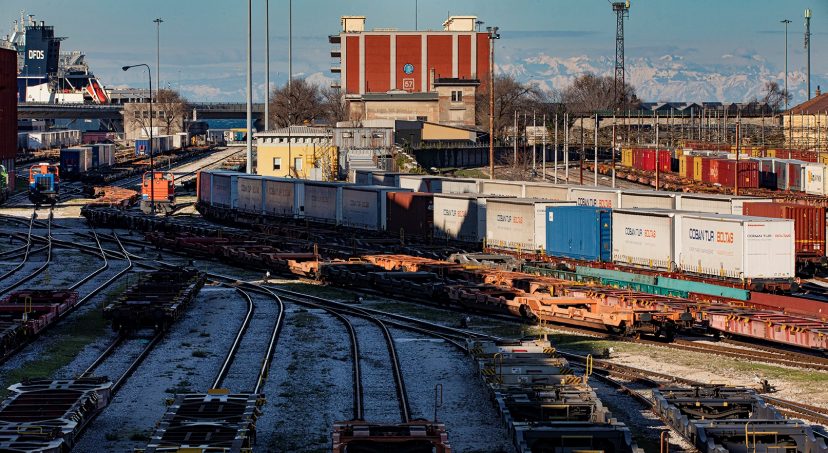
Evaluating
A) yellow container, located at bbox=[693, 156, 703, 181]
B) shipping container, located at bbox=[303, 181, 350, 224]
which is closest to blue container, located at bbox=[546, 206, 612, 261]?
shipping container, located at bbox=[303, 181, 350, 224]

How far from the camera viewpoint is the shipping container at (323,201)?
69.1 metres

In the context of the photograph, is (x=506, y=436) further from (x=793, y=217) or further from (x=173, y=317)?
(x=793, y=217)

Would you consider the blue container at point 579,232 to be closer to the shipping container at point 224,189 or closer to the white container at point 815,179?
the white container at point 815,179

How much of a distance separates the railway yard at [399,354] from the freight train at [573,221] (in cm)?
64

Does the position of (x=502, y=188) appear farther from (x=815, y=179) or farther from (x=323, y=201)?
(x=815, y=179)

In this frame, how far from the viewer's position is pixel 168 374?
29.8 metres

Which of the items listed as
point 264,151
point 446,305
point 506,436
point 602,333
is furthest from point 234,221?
point 506,436

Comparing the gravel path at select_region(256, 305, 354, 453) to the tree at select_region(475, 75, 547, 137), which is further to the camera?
the tree at select_region(475, 75, 547, 137)

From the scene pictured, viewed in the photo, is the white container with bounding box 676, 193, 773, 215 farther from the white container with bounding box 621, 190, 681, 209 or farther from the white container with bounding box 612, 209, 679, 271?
the white container with bounding box 612, 209, 679, 271

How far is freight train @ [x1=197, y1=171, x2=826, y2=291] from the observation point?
41062mm

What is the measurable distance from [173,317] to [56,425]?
14737mm

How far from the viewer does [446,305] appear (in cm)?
4322

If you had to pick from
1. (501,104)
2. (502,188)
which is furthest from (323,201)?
(501,104)

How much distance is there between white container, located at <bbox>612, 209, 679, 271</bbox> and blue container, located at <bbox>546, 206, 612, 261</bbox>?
376 mm
